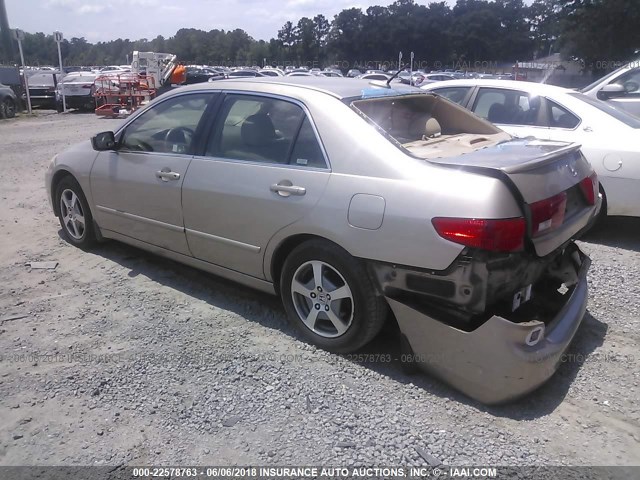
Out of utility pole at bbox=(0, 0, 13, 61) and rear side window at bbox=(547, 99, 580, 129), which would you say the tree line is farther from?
rear side window at bbox=(547, 99, 580, 129)

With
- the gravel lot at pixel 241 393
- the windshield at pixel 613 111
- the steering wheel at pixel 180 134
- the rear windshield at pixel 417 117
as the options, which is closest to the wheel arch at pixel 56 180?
the gravel lot at pixel 241 393

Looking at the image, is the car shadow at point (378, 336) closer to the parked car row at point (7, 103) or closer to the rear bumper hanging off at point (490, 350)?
the rear bumper hanging off at point (490, 350)

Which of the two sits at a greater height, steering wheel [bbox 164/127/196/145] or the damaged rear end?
steering wheel [bbox 164/127/196/145]

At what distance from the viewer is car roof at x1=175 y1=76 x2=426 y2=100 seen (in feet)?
11.7

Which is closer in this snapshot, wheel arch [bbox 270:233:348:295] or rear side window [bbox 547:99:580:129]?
wheel arch [bbox 270:233:348:295]

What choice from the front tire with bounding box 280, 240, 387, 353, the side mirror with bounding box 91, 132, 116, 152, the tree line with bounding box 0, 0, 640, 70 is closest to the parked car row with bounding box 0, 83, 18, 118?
the side mirror with bounding box 91, 132, 116, 152

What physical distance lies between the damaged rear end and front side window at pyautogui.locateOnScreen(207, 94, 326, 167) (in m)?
0.87

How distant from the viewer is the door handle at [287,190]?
3268 millimetres

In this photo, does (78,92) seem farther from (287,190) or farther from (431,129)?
(287,190)

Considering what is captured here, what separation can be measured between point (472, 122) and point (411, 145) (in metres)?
0.99

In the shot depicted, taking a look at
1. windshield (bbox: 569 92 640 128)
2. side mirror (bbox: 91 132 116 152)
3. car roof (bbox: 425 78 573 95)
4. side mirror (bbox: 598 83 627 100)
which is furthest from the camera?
side mirror (bbox: 598 83 627 100)

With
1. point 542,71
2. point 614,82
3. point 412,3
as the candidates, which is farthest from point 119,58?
point 614,82

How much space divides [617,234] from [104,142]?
208 inches

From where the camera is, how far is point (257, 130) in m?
3.72
